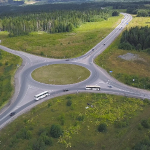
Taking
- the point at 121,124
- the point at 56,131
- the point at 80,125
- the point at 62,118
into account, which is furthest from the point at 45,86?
the point at 121,124

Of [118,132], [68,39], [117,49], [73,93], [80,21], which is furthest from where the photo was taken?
[80,21]

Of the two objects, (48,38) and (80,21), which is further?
(80,21)

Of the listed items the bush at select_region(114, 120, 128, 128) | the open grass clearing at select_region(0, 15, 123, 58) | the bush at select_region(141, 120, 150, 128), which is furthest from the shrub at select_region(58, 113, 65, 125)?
the open grass clearing at select_region(0, 15, 123, 58)

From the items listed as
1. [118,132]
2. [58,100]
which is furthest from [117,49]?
[118,132]

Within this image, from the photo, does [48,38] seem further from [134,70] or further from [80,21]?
[134,70]

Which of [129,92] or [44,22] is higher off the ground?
[44,22]

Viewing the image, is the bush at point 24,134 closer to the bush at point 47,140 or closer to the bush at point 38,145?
the bush at point 47,140
